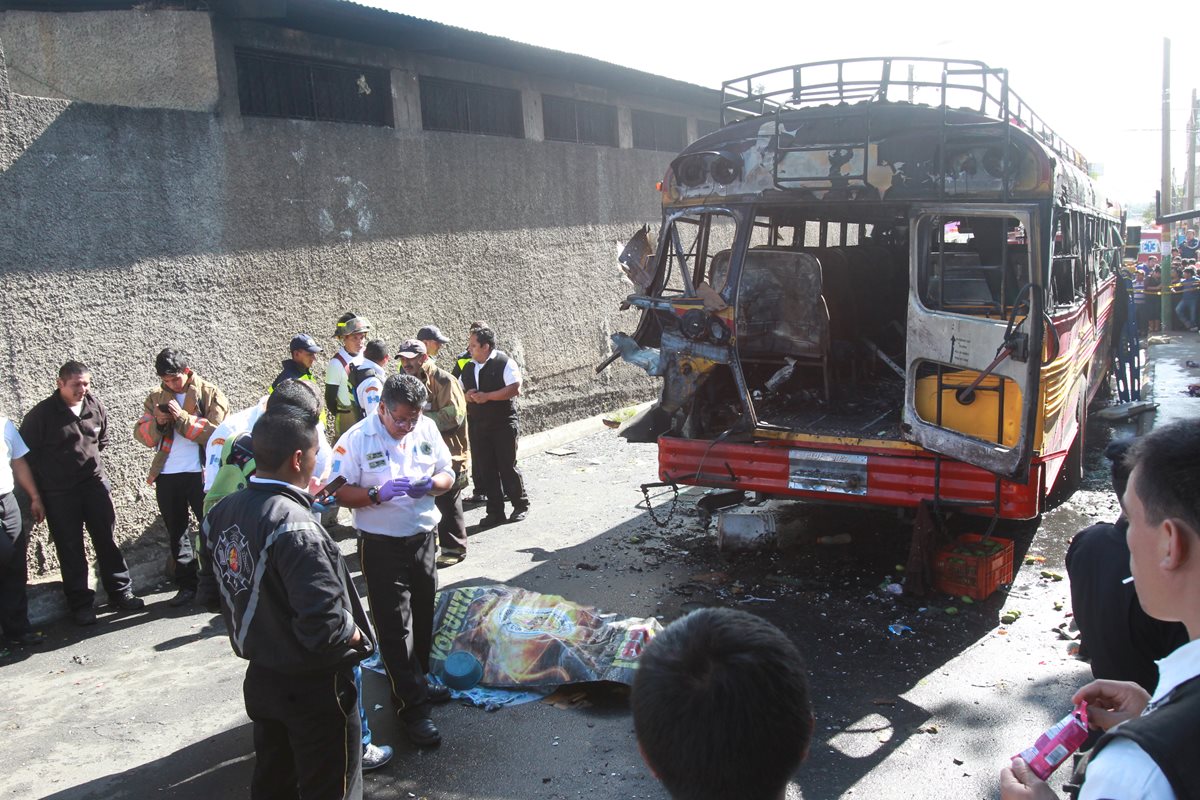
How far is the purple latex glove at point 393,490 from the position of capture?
13.9 feet

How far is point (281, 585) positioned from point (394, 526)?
126 centimetres

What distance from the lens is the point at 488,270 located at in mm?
10492

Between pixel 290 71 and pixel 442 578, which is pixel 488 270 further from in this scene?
pixel 442 578

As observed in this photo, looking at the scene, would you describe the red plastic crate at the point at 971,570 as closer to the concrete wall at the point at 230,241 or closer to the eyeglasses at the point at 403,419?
the eyeglasses at the point at 403,419

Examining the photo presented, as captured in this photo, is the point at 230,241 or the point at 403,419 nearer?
the point at 403,419

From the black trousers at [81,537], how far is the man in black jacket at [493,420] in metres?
2.88

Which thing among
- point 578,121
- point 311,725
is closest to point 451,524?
point 311,725

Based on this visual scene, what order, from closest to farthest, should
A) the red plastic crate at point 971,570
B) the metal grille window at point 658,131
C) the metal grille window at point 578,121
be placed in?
the red plastic crate at point 971,570, the metal grille window at point 578,121, the metal grille window at point 658,131

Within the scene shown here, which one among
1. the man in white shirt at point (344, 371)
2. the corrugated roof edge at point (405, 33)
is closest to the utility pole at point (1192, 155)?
the corrugated roof edge at point (405, 33)

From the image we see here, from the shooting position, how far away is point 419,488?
4.32 metres

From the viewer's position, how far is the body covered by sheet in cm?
474

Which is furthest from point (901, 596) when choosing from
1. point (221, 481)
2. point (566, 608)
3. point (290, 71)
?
point (290, 71)

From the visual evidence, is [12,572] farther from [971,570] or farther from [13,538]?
[971,570]

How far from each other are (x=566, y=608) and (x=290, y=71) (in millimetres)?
5888
